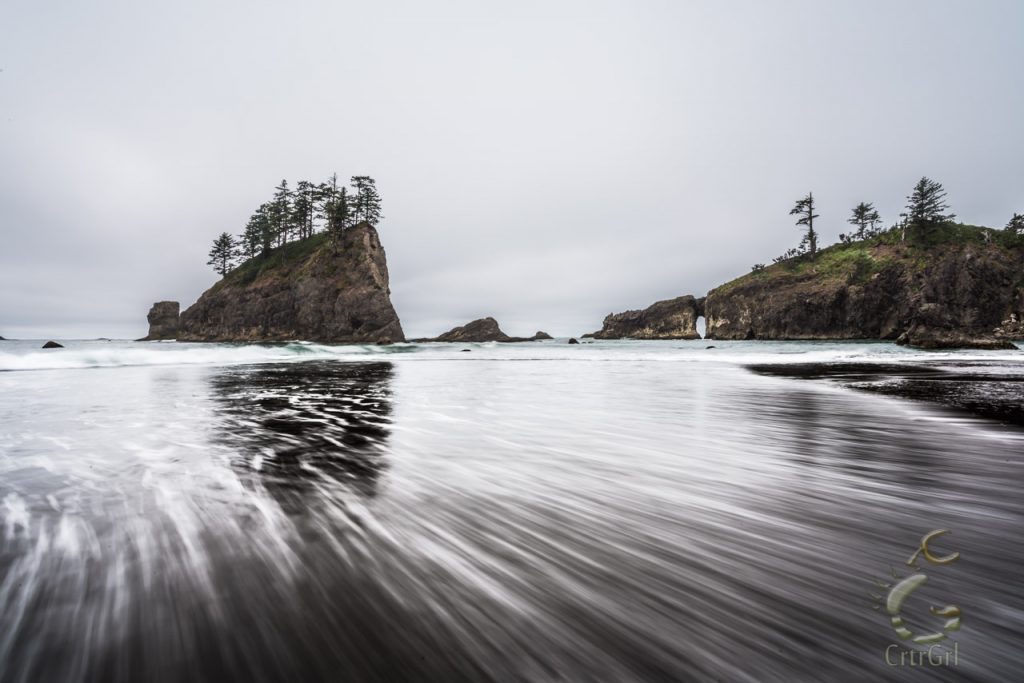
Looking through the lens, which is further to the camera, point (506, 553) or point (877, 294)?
point (877, 294)

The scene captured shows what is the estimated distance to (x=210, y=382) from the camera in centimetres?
1126

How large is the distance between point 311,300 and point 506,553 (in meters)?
60.9

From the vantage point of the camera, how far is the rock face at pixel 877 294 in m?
50.1

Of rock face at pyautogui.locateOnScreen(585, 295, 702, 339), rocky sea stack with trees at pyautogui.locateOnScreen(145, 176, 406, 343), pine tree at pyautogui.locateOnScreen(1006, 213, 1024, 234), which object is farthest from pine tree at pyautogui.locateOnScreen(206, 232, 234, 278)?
pine tree at pyautogui.locateOnScreen(1006, 213, 1024, 234)

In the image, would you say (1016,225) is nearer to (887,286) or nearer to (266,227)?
(887,286)

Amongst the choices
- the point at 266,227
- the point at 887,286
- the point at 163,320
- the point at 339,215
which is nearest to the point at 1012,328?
the point at 887,286

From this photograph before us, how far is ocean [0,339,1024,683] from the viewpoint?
4.38 ft

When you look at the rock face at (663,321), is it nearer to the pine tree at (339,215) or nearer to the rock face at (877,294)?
the rock face at (877,294)

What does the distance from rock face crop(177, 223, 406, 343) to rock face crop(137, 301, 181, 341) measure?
60.2ft

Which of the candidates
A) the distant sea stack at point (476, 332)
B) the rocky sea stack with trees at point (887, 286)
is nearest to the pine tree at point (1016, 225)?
the rocky sea stack with trees at point (887, 286)

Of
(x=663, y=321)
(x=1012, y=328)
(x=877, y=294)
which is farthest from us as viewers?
(x=663, y=321)

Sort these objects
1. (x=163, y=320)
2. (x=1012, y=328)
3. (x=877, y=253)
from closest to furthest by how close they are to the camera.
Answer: (x=1012, y=328)
(x=877, y=253)
(x=163, y=320)

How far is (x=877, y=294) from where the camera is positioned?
55.2 meters

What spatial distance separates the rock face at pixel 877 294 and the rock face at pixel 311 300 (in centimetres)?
5639
